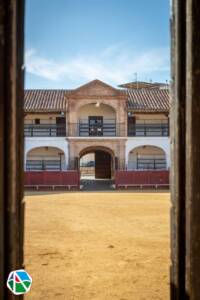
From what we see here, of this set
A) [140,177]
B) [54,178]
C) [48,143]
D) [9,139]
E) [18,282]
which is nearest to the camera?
[18,282]

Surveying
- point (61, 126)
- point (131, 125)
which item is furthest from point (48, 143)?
point (131, 125)

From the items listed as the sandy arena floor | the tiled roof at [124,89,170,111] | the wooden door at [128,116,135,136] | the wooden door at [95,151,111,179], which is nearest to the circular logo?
the sandy arena floor

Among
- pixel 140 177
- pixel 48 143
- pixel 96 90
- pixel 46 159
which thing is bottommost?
pixel 140 177

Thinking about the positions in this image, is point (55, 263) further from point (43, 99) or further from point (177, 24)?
point (43, 99)

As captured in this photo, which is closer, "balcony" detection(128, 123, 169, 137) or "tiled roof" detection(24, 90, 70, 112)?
"tiled roof" detection(24, 90, 70, 112)

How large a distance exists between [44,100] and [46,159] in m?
5.14

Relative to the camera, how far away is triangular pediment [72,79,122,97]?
27281mm

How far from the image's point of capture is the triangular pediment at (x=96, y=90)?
89.5 feet

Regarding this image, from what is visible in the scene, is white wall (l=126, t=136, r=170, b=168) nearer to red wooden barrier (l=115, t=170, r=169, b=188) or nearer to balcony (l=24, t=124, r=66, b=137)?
red wooden barrier (l=115, t=170, r=169, b=188)

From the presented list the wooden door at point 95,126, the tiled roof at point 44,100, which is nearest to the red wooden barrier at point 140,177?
the wooden door at point 95,126

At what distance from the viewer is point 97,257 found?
6176 millimetres

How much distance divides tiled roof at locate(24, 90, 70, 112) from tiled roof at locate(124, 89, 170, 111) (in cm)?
570

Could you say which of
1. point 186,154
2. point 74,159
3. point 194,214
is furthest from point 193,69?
point 74,159

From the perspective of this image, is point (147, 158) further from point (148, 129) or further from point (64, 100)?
point (64, 100)
